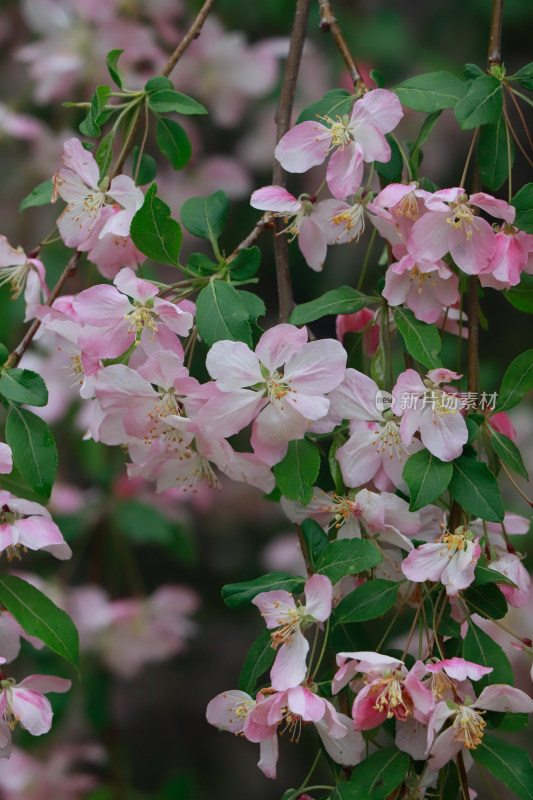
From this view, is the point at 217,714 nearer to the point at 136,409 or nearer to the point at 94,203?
the point at 136,409

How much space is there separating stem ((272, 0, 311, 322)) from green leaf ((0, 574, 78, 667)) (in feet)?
0.93

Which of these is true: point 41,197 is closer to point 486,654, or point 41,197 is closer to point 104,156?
point 104,156

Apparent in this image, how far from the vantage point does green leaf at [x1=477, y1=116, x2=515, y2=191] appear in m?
0.75

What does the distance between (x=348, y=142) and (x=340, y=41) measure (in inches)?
5.1

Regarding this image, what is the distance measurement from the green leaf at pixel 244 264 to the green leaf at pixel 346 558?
21 cm

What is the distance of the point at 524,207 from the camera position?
70 cm

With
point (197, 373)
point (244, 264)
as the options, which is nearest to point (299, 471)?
point (244, 264)

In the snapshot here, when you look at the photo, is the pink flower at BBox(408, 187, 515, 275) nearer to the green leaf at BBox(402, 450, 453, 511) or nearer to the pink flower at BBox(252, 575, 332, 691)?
the green leaf at BBox(402, 450, 453, 511)

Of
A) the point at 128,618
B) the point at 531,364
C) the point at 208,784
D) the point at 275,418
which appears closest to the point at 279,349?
the point at 275,418

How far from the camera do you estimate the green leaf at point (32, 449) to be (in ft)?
2.42

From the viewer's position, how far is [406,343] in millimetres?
698

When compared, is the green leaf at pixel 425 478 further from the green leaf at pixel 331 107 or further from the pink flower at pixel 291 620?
the green leaf at pixel 331 107

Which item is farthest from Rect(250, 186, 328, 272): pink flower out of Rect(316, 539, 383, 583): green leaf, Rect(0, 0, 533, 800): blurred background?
Rect(0, 0, 533, 800): blurred background

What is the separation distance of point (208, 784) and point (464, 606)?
1542mm
